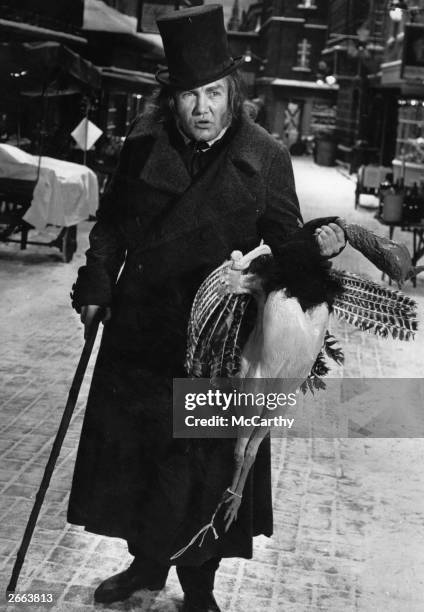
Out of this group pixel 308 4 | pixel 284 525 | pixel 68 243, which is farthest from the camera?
pixel 308 4

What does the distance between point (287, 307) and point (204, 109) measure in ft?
2.42

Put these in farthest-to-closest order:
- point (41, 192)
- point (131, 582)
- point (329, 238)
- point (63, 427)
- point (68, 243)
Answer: point (68, 243), point (41, 192), point (131, 582), point (63, 427), point (329, 238)

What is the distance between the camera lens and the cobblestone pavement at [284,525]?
369 cm

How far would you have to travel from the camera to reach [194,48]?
2.92 m

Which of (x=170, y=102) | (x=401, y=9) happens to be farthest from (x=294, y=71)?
(x=170, y=102)

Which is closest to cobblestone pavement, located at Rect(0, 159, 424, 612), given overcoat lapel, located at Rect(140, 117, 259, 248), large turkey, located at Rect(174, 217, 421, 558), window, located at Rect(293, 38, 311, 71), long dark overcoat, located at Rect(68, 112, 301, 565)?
long dark overcoat, located at Rect(68, 112, 301, 565)

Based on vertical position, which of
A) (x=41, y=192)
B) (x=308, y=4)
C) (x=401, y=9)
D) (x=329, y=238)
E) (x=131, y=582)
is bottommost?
(x=131, y=582)

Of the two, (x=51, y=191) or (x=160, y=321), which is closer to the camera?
(x=160, y=321)

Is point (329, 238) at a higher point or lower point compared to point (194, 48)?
lower

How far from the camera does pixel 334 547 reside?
13.7 ft

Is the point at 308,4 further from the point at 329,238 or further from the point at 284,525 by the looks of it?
the point at 329,238

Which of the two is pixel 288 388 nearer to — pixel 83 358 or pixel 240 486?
pixel 240 486

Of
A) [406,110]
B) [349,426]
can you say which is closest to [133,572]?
[349,426]

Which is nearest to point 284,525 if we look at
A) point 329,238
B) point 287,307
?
point 287,307
